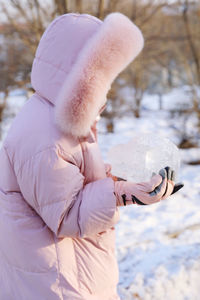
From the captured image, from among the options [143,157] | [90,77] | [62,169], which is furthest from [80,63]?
[143,157]

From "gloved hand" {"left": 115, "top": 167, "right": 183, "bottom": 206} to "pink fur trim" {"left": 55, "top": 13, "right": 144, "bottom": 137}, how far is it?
0.28m

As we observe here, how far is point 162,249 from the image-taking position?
3.10 meters

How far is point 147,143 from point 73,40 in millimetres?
693

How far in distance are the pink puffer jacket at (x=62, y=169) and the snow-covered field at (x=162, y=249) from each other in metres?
1.19

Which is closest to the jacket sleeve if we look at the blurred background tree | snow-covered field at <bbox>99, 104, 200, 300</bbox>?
snow-covered field at <bbox>99, 104, 200, 300</bbox>

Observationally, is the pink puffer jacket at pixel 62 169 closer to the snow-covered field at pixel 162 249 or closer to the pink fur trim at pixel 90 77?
the pink fur trim at pixel 90 77

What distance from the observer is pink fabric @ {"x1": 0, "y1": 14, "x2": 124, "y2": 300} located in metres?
1.21

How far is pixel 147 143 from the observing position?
1690 mm

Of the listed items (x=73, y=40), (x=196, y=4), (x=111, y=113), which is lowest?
(x=111, y=113)

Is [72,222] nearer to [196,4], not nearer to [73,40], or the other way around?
[73,40]

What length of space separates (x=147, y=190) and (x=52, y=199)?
376 millimetres

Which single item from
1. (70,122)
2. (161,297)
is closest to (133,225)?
(161,297)

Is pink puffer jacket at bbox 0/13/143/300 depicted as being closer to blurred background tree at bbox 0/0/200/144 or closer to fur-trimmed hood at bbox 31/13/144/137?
fur-trimmed hood at bbox 31/13/144/137

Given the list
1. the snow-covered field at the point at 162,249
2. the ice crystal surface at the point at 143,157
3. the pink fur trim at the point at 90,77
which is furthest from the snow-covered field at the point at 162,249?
the pink fur trim at the point at 90,77
